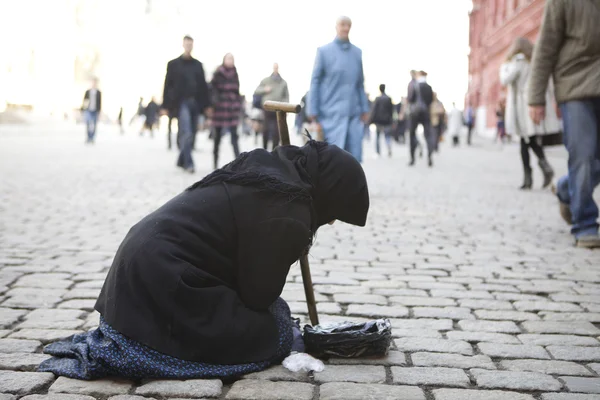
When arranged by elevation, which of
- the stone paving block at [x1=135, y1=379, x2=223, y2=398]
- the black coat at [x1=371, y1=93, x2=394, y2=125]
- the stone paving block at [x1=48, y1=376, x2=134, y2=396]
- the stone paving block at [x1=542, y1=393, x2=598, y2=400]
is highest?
the black coat at [x1=371, y1=93, x2=394, y2=125]

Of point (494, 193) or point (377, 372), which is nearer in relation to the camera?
point (377, 372)

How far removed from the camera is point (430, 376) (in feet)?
10.1

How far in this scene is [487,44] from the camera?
41.5 metres

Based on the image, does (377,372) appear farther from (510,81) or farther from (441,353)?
(510,81)

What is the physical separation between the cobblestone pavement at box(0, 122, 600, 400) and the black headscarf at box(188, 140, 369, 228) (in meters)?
0.66

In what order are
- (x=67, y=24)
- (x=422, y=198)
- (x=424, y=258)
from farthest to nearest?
1. (x=67, y=24)
2. (x=422, y=198)
3. (x=424, y=258)

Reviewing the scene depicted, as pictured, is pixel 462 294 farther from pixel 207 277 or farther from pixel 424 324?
pixel 207 277

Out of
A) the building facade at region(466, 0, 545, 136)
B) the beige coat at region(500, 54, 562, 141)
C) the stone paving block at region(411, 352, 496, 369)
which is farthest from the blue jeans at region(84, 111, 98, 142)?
the stone paving block at region(411, 352, 496, 369)

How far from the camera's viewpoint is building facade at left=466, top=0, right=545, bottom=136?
30250mm

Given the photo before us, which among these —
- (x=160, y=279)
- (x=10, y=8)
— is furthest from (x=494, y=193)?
(x=10, y=8)

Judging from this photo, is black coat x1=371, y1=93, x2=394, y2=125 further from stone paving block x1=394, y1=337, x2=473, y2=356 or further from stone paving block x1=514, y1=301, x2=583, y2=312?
stone paving block x1=394, y1=337, x2=473, y2=356

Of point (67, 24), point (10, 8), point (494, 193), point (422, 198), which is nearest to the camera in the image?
point (422, 198)

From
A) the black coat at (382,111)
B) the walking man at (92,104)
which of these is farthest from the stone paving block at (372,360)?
the walking man at (92,104)

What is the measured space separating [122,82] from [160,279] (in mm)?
61388
